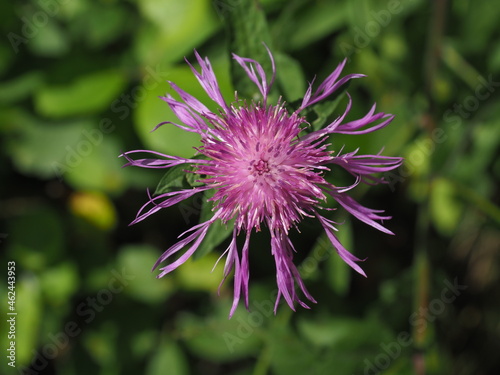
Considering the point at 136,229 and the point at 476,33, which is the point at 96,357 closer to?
the point at 136,229

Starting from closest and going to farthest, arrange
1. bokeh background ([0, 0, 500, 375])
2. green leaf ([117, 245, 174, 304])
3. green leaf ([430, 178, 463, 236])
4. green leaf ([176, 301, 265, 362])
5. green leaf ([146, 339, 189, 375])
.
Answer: bokeh background ([0, 0, 500, 375])
green leaf ([176, 301, 265, 362])
green leaf ([430, 178, 463, 236])
green leaf ([146, 339, 189, 375])
green leaf ([117, 245, 174, 304])

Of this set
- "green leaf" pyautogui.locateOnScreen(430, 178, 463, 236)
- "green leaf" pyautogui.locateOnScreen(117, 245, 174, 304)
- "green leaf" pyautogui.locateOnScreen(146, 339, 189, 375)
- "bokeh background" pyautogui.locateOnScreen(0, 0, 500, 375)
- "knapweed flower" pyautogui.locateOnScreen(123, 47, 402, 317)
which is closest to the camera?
"knapweed flower" pyautogui.locateOnScreen(123, 47, 402, 317)

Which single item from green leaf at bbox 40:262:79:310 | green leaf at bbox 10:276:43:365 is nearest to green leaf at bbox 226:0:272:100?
green leaf at bbox 40:262:79:310

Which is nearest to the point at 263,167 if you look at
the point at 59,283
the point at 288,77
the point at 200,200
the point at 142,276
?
the point at 288,77

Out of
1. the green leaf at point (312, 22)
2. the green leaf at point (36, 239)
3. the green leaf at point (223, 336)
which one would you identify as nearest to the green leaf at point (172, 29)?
the green leaf at point (312, 22)

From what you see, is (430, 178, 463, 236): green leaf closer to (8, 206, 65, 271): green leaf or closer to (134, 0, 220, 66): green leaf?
(134, 0, 220, 66): green leaf

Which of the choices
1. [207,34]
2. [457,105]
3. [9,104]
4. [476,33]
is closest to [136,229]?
[9,104]

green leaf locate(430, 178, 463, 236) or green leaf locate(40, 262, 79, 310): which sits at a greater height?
green leaf locate(40, 262, 79, 310)
